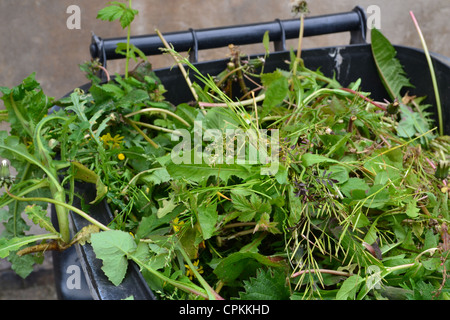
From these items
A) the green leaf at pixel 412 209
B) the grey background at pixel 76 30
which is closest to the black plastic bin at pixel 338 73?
the green leaf at pixel 412 209

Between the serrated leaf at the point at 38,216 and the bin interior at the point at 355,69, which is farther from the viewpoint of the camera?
the bin interior at the point at 355,69

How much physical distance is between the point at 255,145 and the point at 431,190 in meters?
0.26

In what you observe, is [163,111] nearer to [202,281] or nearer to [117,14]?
[117,14]

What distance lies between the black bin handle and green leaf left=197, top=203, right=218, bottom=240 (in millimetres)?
466

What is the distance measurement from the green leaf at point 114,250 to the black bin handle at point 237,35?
47 cm

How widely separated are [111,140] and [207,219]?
0.82 ft

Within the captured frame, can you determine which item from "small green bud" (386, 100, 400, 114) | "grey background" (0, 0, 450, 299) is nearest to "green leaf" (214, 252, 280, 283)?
"small green bud" (386, 100, 400, 114)

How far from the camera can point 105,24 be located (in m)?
1.91

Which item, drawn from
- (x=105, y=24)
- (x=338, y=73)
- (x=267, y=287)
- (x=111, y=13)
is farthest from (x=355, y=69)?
(x=105, y=24)

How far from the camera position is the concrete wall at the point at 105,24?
1836 millimetres

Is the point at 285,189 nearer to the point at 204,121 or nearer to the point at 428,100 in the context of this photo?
the point at 204,121

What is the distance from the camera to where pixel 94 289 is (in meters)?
0.54

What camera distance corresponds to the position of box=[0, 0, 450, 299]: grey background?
5.98ft

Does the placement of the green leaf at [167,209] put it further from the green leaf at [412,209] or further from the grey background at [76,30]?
the grey background at [76,30]
